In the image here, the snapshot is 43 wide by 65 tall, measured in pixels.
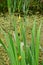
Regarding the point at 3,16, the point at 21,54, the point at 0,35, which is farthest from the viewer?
the point at 3,16

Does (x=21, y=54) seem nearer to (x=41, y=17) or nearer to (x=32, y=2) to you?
(x=41, y=17)

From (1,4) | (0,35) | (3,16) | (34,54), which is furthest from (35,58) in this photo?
(1,4)

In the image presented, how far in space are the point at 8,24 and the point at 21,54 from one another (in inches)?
137

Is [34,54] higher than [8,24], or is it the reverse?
[34,54]

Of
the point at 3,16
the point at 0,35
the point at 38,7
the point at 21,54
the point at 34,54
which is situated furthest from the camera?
the point at 38,7

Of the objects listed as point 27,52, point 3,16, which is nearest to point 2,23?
point 3,16

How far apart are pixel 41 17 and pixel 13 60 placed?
13.5 feet

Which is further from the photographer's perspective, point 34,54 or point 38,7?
point 38,7

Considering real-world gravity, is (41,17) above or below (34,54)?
below

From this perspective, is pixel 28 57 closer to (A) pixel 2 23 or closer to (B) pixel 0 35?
(B) pixel 0 35

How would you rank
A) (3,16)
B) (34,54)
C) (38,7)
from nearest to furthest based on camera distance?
1. (34,54)
2. (3,16)
3. (38,7)

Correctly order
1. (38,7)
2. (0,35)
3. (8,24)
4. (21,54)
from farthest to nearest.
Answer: (38,7), (8,24), (0,35), (21,54)

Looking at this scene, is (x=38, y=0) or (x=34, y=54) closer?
(x=34, y=54)

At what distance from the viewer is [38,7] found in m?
6.80
